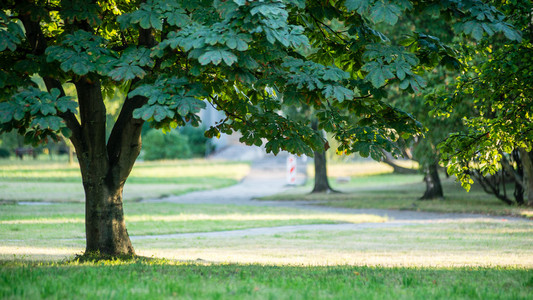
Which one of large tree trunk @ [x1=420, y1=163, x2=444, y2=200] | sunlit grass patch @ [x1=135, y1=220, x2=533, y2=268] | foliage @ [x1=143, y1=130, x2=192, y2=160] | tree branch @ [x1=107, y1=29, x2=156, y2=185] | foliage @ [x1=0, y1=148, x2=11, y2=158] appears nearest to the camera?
tree branch @ [x1=107, y1=29, x2=156, y2=185]

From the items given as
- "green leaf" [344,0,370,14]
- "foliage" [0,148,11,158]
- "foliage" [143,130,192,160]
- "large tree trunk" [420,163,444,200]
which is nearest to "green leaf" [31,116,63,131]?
"green leaf" [344,0,370,14]

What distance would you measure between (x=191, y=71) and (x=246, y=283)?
2.47 m

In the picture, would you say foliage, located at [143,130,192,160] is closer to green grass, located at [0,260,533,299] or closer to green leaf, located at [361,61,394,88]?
green grass, located at [0,260,533,299]

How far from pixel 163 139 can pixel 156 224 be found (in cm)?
5098

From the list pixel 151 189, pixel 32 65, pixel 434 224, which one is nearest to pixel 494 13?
pixel 32 65

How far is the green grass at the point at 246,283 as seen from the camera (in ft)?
18.6

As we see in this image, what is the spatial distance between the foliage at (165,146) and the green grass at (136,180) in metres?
8.23

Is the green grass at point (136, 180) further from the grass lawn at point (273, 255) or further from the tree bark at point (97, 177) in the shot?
the tree bark at point (97, 177)

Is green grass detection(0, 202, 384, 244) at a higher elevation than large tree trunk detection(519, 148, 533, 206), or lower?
lower

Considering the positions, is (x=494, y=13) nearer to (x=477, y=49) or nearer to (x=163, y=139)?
(x=477, y=49)

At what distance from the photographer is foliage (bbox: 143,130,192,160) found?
67312mm

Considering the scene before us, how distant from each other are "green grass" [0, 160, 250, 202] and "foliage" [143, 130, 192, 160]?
823 centimetres

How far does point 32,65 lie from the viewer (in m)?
7.34

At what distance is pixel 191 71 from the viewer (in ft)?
21.3
